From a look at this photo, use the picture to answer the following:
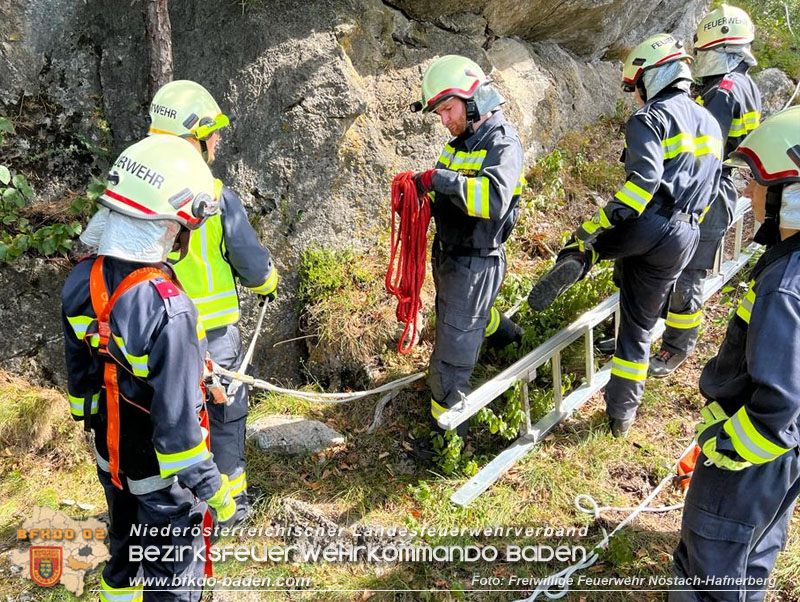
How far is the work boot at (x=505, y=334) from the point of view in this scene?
16.0 ft

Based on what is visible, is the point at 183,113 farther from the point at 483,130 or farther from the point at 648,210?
the point at 648,210

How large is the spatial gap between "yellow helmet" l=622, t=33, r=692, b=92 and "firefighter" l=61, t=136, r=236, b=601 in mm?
2938

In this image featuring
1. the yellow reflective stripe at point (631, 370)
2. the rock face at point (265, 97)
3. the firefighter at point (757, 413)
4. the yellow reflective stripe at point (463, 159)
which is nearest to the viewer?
the firefighter at point (757, 413)

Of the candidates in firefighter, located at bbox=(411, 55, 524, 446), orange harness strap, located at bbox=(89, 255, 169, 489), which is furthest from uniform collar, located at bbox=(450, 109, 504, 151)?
orange harness strap, located at bbox=(89, 255, 169, 489)

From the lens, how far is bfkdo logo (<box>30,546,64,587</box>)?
370cm

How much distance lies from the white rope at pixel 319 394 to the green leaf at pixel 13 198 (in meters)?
2.39

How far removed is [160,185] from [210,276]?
3.31ft

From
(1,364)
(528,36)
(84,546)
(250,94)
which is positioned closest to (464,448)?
(84,546)

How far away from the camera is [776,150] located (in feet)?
7.96

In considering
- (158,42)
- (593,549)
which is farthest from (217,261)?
(593,549)

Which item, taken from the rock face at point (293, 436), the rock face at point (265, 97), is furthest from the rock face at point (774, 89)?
the rock face at point (293, 436)

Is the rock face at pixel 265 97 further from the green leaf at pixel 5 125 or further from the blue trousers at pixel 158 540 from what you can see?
the blue trousers at pixel 158 540

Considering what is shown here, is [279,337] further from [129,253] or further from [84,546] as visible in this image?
[129,253]

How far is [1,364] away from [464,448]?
3.86 m
